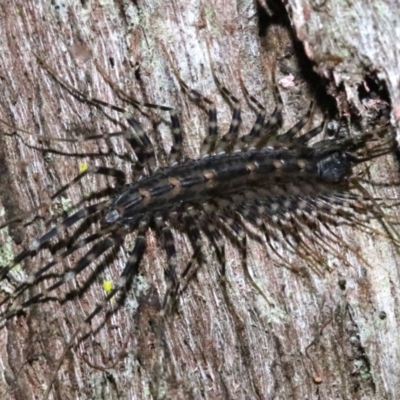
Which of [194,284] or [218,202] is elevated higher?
[218,202]

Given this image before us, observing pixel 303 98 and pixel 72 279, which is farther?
pixel 303 98

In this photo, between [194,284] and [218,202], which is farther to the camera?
[218,202]

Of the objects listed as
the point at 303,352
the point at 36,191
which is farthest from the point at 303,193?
the point at 36,191

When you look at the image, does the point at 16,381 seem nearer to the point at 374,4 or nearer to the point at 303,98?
the point at 303,98
